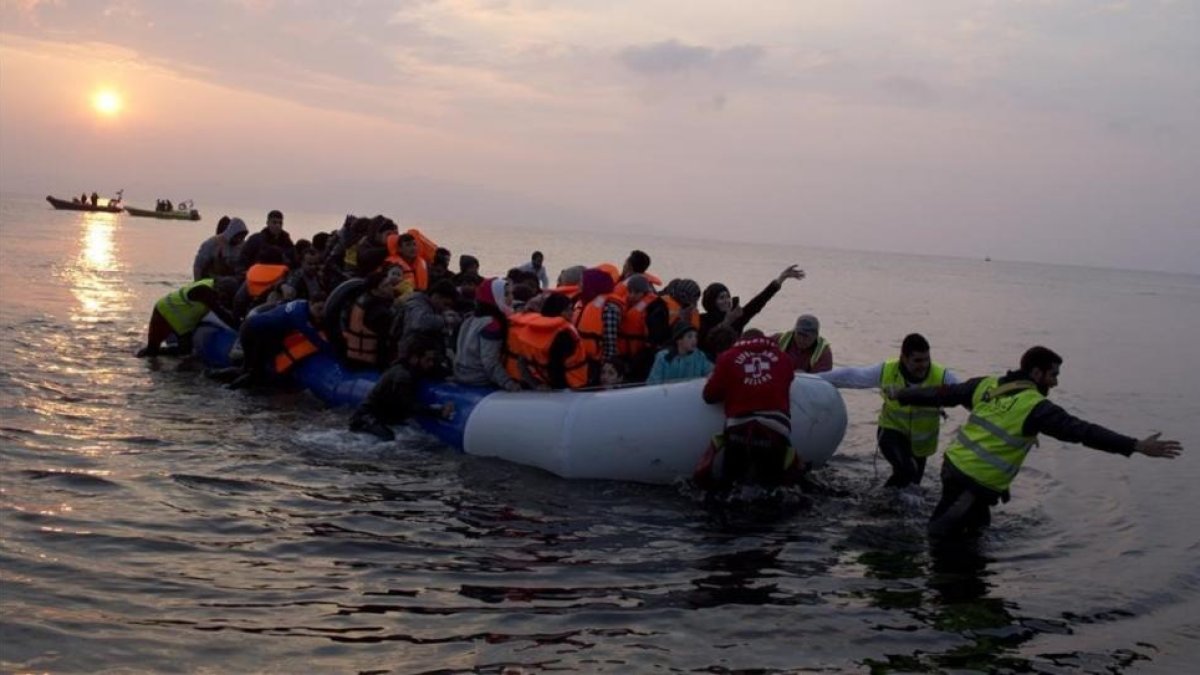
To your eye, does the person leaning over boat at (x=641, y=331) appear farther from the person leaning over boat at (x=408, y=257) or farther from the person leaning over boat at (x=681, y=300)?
the person leaning over boat at (x=408, y=257)

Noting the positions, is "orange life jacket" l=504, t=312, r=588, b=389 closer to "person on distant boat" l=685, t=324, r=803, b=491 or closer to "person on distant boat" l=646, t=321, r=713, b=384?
"person on distant boat" l=646, t=321, r=713, b=384

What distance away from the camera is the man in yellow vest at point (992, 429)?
21.5ft

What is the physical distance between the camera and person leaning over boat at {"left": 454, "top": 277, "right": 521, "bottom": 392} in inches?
370

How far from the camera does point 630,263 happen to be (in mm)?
11062

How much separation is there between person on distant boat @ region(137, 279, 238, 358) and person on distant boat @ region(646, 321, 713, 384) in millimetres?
6802

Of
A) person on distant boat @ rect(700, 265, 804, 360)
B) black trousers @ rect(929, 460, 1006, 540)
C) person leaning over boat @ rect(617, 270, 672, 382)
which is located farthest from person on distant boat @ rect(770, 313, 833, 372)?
black trousers @ rect(929, 460, 1006, 540)

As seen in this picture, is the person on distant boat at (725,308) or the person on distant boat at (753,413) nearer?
the person on distant boat at (753,413)

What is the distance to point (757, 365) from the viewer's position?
7.87 meters

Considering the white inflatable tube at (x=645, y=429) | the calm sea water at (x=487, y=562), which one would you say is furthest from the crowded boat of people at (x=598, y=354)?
the calm sea water at (x=487, y=562)

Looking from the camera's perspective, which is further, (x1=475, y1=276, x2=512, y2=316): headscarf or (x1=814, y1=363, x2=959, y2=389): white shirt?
(x1=475, y1=276, x2=512, y2=316): headscarf

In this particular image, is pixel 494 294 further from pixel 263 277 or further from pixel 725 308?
pixel 263 277

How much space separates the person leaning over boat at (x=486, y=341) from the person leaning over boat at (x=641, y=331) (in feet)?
3.13

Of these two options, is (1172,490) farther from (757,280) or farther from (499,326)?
(757,280)

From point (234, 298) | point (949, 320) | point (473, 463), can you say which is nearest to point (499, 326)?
point (473, 463)
